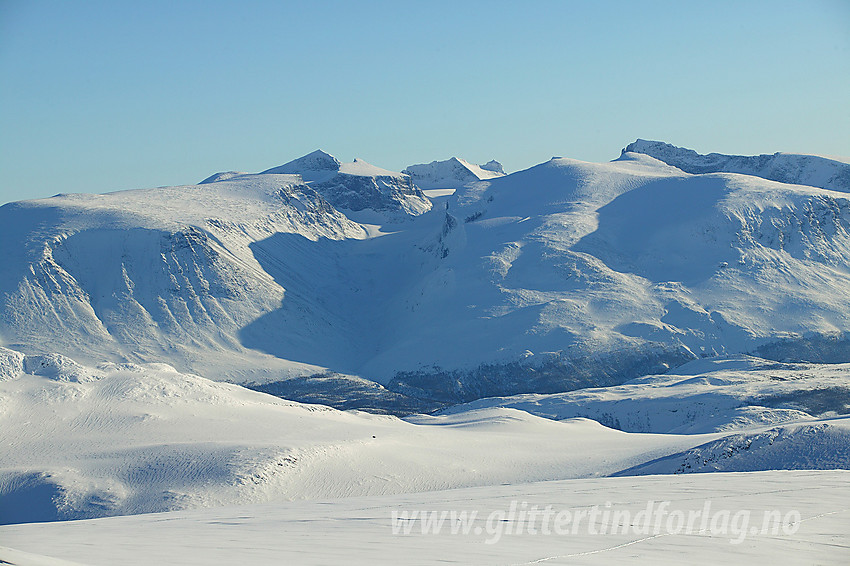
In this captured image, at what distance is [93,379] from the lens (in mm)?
50375

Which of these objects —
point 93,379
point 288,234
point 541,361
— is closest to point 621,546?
point 93,379

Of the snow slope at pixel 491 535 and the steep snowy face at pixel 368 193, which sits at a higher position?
the steep snowy face at pixel 368 193

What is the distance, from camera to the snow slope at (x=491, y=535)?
1355 cm

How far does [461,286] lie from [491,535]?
9666 cm

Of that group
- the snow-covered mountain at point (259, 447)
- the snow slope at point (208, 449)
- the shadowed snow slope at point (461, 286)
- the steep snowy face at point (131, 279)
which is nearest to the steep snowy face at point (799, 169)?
the shadowed snow slope at point (461, 286)

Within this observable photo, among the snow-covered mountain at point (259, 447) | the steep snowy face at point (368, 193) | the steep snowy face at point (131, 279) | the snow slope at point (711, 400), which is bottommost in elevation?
the snow slope at point (711, 400)

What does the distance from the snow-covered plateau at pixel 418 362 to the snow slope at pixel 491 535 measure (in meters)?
0.14

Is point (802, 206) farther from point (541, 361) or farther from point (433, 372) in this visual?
point (433, 372)

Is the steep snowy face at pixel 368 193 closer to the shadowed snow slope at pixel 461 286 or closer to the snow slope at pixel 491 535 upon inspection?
the shadowed snow slope at pixel 461 286

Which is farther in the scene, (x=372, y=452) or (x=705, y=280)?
(x=705, y=280)

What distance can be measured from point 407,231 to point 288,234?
89.6 ft

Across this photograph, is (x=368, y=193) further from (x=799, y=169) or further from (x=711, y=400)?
(x=711, y=400)

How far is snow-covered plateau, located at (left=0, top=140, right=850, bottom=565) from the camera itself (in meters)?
20.6

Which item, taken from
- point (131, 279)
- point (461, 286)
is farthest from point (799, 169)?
point (131, 279)
